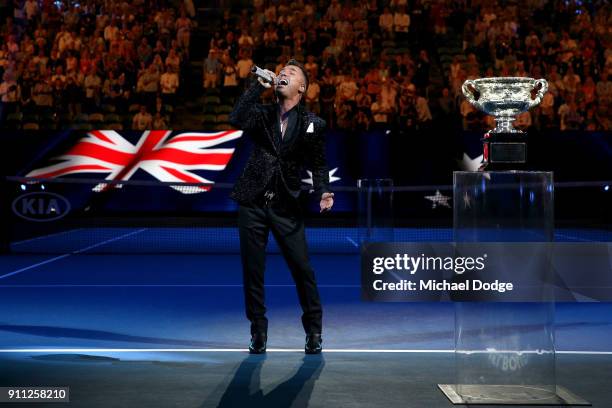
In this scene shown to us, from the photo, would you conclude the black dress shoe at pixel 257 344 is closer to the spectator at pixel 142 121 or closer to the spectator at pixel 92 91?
the spectator at pixel 142 121

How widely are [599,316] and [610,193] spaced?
38.3 ft

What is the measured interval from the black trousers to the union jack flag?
1285cm

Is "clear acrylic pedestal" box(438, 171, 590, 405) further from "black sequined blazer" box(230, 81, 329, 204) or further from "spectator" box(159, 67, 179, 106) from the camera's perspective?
"spectator" box(159, 67, 179, 106)

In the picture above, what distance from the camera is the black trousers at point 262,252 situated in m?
7.12

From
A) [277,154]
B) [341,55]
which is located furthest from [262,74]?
[341,55]

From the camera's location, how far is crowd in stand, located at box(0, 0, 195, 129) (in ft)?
74.9

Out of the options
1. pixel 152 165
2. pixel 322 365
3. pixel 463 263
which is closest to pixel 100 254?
pixel 152 165

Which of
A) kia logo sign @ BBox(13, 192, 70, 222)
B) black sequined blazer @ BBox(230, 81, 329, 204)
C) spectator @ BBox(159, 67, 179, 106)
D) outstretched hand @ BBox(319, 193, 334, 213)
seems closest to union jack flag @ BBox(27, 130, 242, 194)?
kia logo sign @ BBox(13, 192, 70, 222)

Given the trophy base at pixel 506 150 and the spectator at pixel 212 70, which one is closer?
the trophy base at pixel 506 150

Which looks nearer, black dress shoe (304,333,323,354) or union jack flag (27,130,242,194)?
black dress shoe (304,333,323,354)

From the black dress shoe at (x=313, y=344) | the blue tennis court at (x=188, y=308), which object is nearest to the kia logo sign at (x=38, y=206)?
the blue tennis court at (x=188, y=308)

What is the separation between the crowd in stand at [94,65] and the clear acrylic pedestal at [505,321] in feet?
54.9

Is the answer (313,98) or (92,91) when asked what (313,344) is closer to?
(313,98)

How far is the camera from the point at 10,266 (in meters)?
13.6
